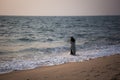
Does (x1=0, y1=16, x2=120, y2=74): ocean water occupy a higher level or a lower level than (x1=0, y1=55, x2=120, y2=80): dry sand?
lower

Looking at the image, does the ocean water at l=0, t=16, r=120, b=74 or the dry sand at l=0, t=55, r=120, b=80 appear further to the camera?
the ocean water at l=0, t=16, r=120, b=74

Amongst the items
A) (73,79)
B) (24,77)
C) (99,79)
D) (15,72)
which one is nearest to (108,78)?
(99,79)

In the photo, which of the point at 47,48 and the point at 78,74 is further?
the point at 47,48

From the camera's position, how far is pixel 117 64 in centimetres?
898

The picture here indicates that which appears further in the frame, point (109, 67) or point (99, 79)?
point (109, 67)

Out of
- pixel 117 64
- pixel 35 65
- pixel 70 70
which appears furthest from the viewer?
pixel 35 65

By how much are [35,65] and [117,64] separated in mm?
4363

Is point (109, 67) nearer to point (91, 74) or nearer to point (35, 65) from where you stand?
point (91, 74)

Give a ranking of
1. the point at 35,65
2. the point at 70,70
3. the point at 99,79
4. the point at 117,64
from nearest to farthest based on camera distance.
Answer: the point at 99,79
the point at 70,70
the point at 117,64
the point at 35,65

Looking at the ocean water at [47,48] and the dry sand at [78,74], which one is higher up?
the dry sand at [78,74]

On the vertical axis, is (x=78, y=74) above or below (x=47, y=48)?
above

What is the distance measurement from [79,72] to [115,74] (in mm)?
1469

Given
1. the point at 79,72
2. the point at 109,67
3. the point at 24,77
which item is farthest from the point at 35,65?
the point at 109,67

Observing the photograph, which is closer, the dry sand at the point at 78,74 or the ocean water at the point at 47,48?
the dry sand at the point at 78,74
